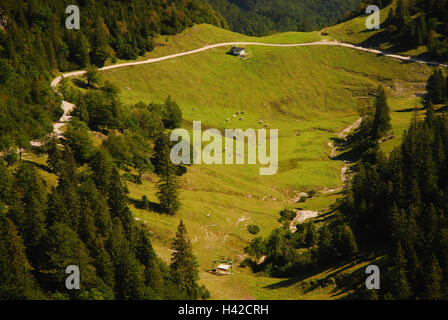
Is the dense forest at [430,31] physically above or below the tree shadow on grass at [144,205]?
above

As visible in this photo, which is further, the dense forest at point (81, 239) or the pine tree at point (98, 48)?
the pine tree at point (98, 48)

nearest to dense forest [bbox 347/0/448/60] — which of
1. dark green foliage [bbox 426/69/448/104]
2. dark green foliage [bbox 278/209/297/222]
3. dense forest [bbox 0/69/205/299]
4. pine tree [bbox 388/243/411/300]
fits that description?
dark green foliage [bbox 426/69/448/104]

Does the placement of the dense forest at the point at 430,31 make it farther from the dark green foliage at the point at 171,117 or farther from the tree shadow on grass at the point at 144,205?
the tree shadow on grass at the point at 144,205

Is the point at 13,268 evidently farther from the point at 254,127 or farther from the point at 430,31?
the point at 430,31

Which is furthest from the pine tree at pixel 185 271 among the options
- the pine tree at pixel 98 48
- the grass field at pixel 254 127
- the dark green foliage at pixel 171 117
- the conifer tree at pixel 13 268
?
the pine tree at pixel 98 48

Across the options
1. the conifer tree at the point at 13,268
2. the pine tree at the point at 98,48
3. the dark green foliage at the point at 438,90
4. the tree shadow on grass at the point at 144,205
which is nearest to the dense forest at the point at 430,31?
the dark green foliage at the point at 438,90

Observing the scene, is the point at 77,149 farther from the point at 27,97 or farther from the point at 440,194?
the point at 440,194

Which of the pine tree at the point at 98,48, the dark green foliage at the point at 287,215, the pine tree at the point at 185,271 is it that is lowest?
the dark green foliage at the point at 287,215

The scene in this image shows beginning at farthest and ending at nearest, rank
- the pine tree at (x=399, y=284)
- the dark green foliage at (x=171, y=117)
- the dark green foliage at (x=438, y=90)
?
the dark green foliage at (x=438, y=90) < the dark green foliage at (x=171, y=117) < the pine tree at (x=399, y=284)

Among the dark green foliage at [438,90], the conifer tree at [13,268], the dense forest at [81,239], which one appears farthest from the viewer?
the dark green foliage at [438,90]
